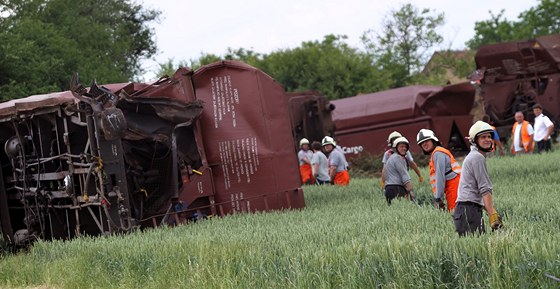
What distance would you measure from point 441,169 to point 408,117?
1568 centimetres

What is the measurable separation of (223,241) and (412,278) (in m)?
2.93

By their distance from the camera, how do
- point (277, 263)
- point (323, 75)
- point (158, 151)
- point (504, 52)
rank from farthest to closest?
point (323, 75) < point (504, 52) < point (158, 151) < point (277, 263)

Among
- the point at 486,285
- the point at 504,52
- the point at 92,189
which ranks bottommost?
the point at 486,285

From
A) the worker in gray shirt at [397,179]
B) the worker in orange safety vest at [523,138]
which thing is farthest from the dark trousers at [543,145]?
the worker in gray shirt at [397,179]

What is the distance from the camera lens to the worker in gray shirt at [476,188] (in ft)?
25.3

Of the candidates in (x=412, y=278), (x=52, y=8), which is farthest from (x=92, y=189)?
(x=52, y=8)

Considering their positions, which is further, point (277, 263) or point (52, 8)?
point (52, 8)

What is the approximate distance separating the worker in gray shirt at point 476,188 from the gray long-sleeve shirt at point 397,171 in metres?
4.62

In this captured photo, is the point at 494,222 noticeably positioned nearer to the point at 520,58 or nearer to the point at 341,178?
the point at 341,178

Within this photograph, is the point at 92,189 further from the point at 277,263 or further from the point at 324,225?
the point at 277,263

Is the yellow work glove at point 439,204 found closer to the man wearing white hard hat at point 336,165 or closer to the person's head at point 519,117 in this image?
the man wearing white hard hat at point 336,165

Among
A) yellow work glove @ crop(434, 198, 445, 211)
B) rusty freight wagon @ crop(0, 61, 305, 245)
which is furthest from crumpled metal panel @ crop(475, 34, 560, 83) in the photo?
yellow work glove @ crop(434, 198, 445, 211)

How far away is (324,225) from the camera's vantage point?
9602 mm

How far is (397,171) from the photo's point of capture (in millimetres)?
12781
